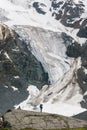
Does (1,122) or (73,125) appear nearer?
(1,122)

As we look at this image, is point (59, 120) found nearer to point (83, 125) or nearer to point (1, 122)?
Answer: point (83, 125)

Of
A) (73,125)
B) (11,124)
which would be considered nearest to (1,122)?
(11,124)

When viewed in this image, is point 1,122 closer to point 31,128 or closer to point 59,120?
point 31,128

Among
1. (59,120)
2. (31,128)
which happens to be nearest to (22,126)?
(31,128)

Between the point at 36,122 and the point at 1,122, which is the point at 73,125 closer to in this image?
the point at 36,122
